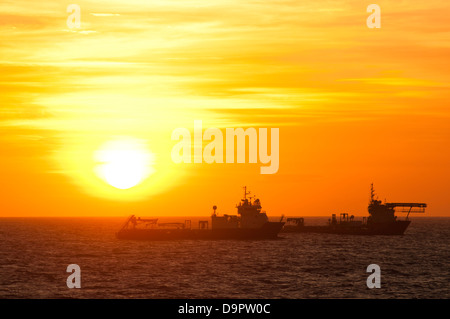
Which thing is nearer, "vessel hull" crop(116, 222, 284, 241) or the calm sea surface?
the calm sea surface

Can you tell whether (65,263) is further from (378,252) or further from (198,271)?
Answer: (378,252)

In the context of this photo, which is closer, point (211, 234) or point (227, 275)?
point (227, 275)

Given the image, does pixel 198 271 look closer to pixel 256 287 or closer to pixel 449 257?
pixel 256 287

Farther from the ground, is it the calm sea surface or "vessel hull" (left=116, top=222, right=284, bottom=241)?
"vessel hull" (left=116, top=222, right=284, bottom=241)

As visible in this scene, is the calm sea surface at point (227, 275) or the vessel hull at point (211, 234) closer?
the calm sea surface at point (227, 275)

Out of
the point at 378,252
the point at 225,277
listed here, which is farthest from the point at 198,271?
the point at 378,252

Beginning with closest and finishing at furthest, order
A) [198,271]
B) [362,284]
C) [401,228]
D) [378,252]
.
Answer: [362,284] < [198,271] < [378,252] < [401,228]

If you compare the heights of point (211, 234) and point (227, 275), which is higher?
point (211, 234)

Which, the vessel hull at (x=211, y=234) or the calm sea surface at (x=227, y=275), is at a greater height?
the vessel hull at (x=211, y=234)
